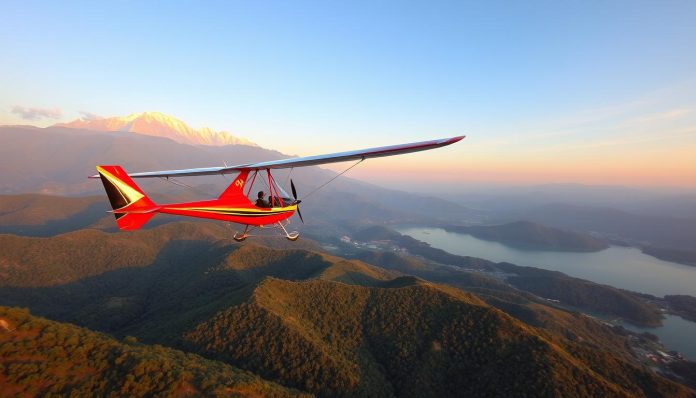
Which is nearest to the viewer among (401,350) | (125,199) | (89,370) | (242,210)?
(125,199)

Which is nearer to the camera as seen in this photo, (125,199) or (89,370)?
(125,199)

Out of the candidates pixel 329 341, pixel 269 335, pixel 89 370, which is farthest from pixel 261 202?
pixel 329 341

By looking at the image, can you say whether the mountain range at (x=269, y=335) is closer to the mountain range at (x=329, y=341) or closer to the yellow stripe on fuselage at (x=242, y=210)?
the mountain range at (x=329, y=341)

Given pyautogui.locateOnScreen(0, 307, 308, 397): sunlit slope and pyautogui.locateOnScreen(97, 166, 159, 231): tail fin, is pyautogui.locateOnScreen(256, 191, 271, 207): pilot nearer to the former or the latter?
pyautogui.locateOnScreen(97, 166, 159, 231): tail fin

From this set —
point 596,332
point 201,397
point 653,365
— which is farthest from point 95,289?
point 653,365

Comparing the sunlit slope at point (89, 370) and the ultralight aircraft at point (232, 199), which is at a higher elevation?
the ultralight aircraft at point (232, 199)

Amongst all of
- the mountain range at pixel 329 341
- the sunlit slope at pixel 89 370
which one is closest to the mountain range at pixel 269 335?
the sunlit slope at pixel 89 370

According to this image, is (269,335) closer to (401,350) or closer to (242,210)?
(401,350)
